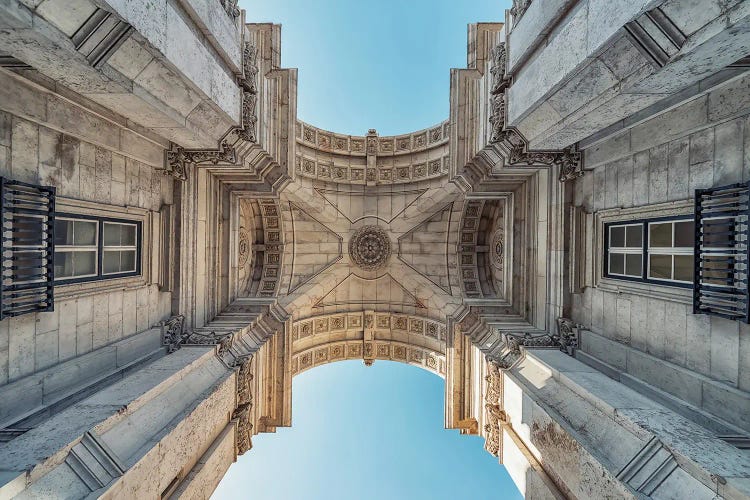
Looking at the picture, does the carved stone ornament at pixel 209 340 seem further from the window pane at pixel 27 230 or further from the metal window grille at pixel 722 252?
the metal window grille at pixel 722 252

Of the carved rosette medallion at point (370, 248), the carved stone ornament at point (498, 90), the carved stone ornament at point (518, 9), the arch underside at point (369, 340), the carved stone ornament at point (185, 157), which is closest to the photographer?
the carved stone ornament at point (518, 9)

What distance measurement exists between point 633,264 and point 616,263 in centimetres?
59

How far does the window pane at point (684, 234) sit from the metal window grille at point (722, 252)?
64cm

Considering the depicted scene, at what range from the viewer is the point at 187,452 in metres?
7.37

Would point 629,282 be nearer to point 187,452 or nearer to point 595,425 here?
point 595,425

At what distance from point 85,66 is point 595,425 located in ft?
35.0

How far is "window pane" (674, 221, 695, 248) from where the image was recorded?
7.10 m

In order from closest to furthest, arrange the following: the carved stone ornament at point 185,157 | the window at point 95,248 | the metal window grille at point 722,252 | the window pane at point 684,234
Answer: the metal window grille at point 722,252 < the window pane at point 684,234 < the window at point 95,248 < the carved stone ornament at point 185,157

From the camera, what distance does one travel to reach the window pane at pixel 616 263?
9.05 meters

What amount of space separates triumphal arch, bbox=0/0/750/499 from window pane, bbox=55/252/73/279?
0.39ft

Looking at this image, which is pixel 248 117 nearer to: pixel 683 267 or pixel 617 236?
pixel 617 236

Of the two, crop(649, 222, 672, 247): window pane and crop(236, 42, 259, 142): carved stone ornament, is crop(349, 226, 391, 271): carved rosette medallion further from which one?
crop(649, 222, 672, 247): window pane

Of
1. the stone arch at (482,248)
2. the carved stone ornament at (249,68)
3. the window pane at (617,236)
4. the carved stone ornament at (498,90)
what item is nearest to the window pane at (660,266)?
the window pane at (617,236)

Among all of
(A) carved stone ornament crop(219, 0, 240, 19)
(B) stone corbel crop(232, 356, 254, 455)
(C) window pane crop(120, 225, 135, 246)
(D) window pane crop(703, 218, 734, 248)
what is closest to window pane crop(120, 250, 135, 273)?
(C) window pane crop(120, 225, 135, 246)
